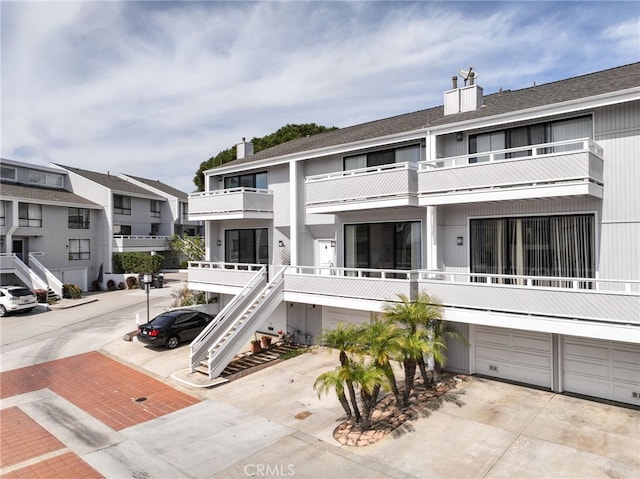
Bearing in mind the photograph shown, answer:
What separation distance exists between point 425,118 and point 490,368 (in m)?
10.9

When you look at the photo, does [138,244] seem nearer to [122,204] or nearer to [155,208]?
[122,204]

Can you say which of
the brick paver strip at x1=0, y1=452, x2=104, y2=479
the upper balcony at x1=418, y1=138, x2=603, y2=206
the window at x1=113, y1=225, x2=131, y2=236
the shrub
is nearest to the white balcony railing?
the upper balcony at x1=418, y1=138, x2=603, y2=206

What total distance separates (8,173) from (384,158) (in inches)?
1485

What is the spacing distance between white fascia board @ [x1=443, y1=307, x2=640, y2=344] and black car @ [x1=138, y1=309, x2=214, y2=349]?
13.1 meters

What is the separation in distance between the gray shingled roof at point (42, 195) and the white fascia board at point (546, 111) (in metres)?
34.9

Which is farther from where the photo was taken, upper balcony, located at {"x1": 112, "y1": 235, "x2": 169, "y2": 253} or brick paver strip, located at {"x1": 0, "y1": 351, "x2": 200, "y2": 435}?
upper balcony, located at {"x1": 112, "y1": 235, "x2": 169, "y2": 253}

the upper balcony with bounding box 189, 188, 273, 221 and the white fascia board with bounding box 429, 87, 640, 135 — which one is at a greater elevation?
the white fascia board with bounding box 429, 87, 640, 135

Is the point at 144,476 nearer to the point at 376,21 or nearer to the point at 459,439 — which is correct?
the point at 459,439

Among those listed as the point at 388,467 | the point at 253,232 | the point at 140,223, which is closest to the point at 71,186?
the point at 140,223

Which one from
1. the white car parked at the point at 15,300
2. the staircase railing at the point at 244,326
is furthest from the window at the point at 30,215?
the staircase railing at the point at 244,326

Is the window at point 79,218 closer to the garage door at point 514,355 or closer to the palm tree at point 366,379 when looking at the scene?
the palm tree at point 366,379

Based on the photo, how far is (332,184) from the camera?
17.2 metres

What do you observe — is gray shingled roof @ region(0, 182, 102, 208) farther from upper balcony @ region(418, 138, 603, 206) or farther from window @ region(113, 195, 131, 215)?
upper balcony @ region(418, 138, 603, 206)

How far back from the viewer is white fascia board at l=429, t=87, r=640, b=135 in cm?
1172
